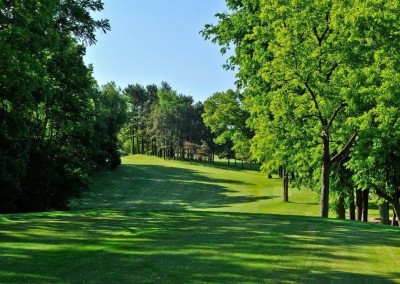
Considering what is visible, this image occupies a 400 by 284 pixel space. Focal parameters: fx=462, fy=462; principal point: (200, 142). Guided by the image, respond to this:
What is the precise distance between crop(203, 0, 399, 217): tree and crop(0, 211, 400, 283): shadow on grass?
774 cm

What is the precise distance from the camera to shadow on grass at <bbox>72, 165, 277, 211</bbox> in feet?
175

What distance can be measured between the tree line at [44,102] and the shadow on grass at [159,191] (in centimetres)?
846

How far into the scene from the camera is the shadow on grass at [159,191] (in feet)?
175

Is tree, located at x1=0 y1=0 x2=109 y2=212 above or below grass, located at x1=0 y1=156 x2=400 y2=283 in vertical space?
above

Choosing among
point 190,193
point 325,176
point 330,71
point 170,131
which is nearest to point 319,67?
point 330,71

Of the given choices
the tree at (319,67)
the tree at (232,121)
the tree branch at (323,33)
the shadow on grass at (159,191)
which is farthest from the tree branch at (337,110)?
the tree at (232,121)

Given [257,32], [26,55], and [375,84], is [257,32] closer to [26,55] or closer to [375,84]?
[375,84]

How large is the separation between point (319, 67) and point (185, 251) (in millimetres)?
14731

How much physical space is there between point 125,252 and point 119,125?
6909 centimetres

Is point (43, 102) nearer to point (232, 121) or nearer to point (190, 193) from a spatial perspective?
point (190, 193)

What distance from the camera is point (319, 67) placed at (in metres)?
22.4

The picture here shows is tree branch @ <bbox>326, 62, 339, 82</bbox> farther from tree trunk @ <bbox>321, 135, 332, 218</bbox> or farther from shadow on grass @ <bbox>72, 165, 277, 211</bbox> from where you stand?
shadow on grass @ <bbox>72, 165, 277, 211</bbox>

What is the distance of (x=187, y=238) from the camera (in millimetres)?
12414

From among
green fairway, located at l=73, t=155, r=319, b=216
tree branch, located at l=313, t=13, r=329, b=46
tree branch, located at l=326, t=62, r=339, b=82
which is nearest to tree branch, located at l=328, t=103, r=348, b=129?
tree branch, located at l=326, t=62, r=339, b=82
